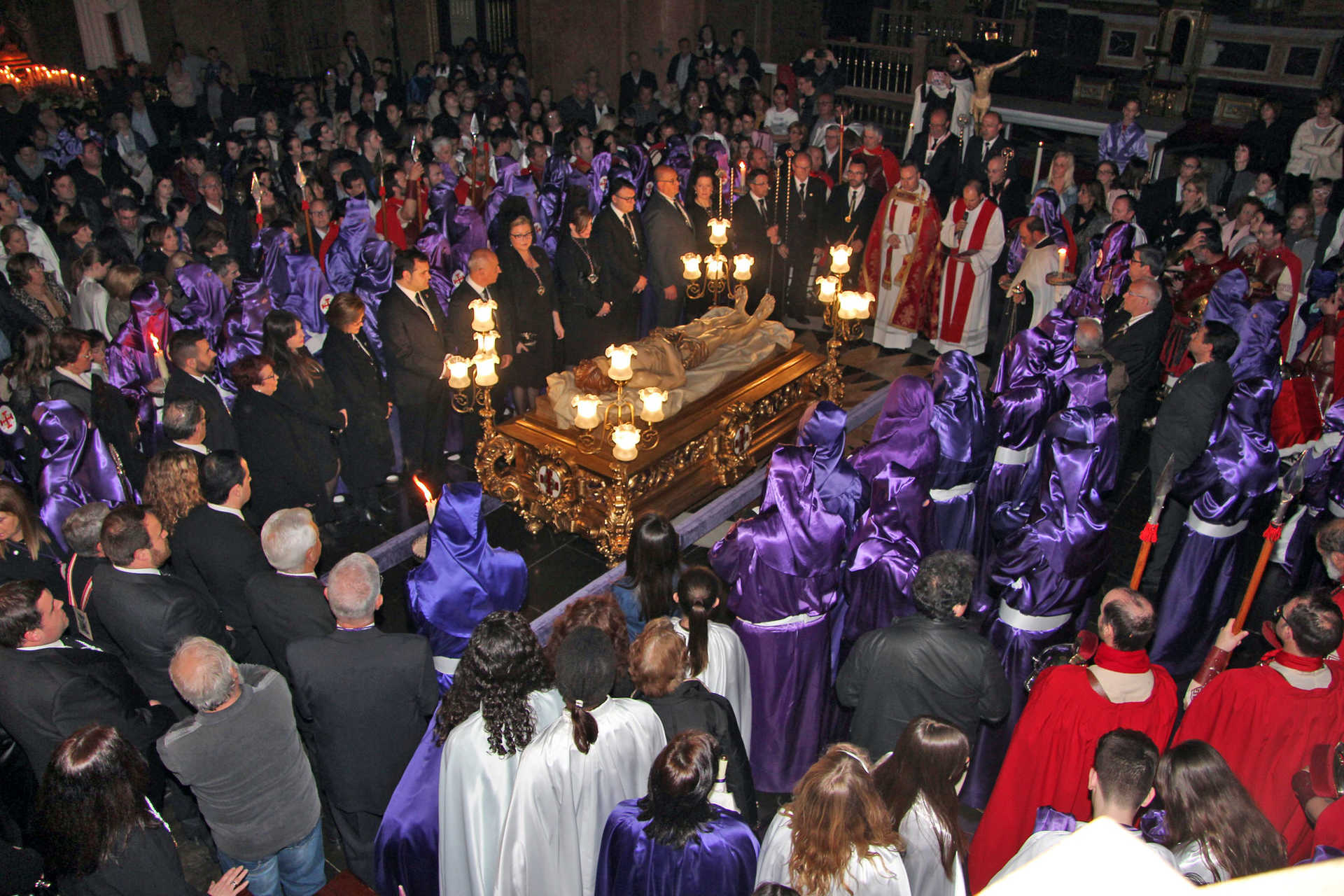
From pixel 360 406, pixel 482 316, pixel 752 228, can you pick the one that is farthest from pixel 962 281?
pixel 360 406

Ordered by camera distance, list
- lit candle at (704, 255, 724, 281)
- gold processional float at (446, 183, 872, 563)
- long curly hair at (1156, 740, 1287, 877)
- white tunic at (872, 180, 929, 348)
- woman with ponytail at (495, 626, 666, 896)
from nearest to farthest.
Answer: long curly hair at (1156, 740, 1287, 877)
woman with ponytail at (495, 626, 666, 896)
gold processional float at (446, 183, 872, 563)
lit candle at (704, 255, 724, 281)
white tunic at (872, 180, 929, 348)

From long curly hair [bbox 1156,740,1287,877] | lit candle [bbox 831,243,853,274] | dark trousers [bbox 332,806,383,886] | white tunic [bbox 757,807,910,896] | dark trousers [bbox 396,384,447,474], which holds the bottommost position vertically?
dark trousers [bbox 332,806,383,886]

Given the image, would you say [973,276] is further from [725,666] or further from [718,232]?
[725,666]

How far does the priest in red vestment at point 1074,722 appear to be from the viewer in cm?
352

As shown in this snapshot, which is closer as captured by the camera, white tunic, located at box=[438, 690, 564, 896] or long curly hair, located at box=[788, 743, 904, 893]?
long curly hair, located at box=[788, 743, 904, 893]

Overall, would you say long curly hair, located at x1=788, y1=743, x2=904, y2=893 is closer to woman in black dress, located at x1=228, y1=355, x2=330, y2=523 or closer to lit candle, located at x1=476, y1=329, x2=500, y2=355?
lit candle, located at x1=476, y1=329, x2=500, y2=355

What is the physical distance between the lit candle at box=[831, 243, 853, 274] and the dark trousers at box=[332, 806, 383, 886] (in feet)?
17.0

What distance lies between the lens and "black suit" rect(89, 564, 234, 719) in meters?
3.86

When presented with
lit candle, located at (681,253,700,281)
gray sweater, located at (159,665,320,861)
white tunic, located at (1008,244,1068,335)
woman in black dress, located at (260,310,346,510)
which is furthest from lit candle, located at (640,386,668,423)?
white tunic, located at (1008,244,1068,335)

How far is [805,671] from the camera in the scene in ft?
15.0

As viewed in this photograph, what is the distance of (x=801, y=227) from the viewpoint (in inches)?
391

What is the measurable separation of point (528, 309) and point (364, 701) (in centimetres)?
445

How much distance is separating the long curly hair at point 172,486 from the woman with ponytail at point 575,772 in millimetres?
2411

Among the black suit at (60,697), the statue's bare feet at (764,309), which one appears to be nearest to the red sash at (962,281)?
the statue's bare feet at (764,309)
